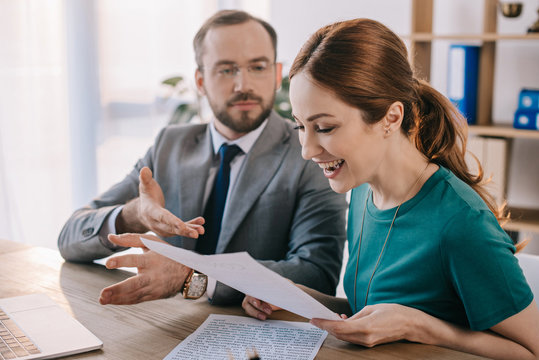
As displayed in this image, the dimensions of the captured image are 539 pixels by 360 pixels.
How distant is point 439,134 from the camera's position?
1.30 meters

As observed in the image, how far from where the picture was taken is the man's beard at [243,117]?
176cm

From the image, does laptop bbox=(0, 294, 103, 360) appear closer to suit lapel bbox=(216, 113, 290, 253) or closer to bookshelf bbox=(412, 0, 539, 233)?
suit lapel bbox=(216, 113, 290, 253)

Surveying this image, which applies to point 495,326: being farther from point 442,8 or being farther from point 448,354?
point 442,8

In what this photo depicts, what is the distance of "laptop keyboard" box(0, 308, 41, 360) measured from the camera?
3.49ft

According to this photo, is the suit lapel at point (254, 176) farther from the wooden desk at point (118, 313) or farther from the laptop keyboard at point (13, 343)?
the laptop keyboard at point (13, 343)

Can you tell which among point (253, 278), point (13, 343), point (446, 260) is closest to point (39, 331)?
point (13, 343)

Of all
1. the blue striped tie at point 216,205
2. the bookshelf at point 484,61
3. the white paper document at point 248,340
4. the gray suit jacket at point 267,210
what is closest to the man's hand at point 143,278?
the white paper document at point 248,340

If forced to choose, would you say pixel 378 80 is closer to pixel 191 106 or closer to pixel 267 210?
pixel 267 210

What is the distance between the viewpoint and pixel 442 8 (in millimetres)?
3289

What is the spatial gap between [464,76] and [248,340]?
7.51 feet

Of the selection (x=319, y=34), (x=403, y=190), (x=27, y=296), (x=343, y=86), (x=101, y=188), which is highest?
(x=319, y=34)

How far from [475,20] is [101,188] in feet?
7.38

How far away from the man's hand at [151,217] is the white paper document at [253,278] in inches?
7.0

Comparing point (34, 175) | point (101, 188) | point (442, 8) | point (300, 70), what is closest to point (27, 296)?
point (300, 70)
